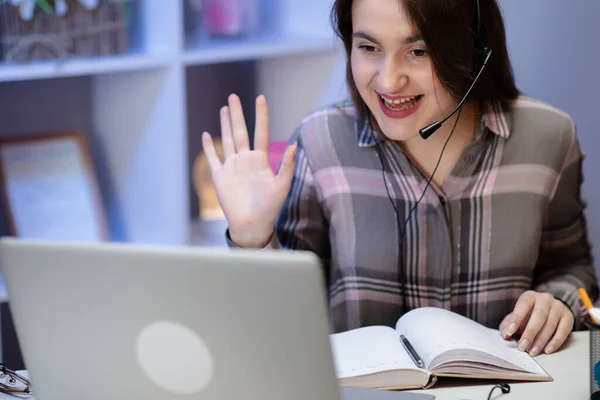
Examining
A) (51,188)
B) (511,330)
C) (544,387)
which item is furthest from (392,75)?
(51,188)

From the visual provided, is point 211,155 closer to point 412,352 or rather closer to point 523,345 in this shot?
point 412,352

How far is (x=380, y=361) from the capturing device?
1.25 metres

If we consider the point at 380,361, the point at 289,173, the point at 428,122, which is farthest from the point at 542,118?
the point at 380,361

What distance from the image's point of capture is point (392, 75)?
1479mm

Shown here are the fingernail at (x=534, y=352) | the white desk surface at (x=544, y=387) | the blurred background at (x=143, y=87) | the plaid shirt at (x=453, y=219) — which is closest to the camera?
the white desk surface at (x=544, y=387)

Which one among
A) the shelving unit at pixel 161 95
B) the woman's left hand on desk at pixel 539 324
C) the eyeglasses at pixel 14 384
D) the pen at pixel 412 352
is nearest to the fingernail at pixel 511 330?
the woman's left hand on desk at pixel 539 324

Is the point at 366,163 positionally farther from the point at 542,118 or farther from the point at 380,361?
the point at 380,361

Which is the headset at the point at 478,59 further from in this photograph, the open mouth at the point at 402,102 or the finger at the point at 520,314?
the finger at the point at 520,314

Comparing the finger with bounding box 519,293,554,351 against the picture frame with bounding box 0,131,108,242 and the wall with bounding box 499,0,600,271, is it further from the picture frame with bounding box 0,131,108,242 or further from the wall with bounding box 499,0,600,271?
the picture frame with bounding box 0,131,108,242

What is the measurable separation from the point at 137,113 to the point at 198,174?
0.36 m

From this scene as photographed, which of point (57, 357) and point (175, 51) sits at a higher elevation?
point (175, 51)

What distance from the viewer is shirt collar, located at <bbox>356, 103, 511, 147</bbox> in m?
1.66

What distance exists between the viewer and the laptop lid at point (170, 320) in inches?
35.0

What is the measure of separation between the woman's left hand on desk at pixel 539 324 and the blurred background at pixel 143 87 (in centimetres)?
90
